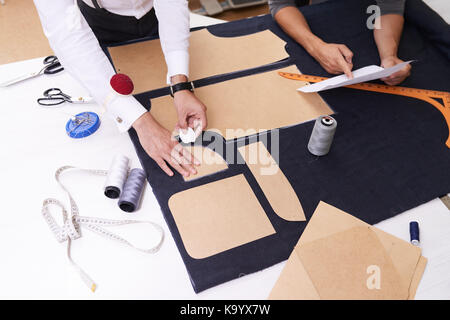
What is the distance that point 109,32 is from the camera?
4.51 feet

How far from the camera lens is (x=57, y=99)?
117 centimetres

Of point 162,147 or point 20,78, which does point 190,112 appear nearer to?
point 162,147

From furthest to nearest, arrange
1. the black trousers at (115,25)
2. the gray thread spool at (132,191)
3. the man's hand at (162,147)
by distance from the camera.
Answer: the black trousers at (115,25) → the man's hand at (162,147) → the gray thread spool at (132,191)

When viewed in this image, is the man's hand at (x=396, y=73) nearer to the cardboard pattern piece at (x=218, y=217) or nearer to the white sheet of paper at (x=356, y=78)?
the white sheet of paper at (x=356, y=78)

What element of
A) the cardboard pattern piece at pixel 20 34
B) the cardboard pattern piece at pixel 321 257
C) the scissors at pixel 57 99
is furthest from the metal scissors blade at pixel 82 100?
the cardboard pattern piece at pixel 20 34

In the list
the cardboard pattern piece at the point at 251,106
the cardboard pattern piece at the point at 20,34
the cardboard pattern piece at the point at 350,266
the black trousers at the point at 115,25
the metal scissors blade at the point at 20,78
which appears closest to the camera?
the cardboard pattern piece at the point at 350,266

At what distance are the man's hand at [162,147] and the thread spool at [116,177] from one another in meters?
0.09

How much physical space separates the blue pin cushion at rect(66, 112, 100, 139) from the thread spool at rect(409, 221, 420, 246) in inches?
40.5

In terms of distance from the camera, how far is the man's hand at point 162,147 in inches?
38.7

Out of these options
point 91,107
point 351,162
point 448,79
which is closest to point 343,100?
point 351,162

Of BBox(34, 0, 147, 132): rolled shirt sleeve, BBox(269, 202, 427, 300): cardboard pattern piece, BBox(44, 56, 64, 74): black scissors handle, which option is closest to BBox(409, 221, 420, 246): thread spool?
BBox(269, 202, 427, 300): cardboard pattern piece

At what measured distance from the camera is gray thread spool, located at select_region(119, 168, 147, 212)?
88cm

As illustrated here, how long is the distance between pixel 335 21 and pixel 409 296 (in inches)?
50.0

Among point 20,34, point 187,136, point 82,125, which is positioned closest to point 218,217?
point 187,136
